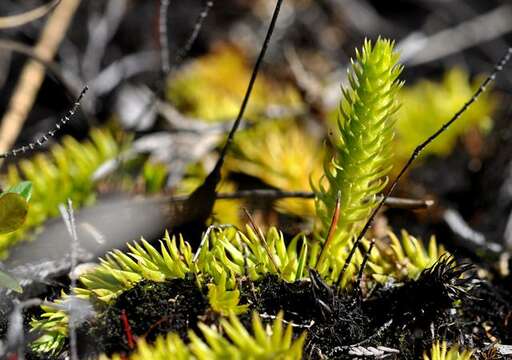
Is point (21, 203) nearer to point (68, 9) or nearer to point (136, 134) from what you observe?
point (136, 134)

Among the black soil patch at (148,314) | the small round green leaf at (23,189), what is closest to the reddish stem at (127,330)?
the black soil patch at (148,314)

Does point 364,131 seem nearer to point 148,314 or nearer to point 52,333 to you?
point 148,314

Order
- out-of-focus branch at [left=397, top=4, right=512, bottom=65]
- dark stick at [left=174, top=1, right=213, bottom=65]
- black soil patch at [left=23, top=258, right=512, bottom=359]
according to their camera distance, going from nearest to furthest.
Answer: black soil patch at [left=23, top=258, right=512, bottom=359]
dark stick at [left=174, top=1, right=213, bottom=65]
out-of-focus branch at [left=397, top=4, right=512, bottom=65]

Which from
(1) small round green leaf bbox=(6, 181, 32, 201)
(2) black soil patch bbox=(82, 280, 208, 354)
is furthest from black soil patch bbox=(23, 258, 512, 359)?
(1) small round green leaf bbox=(6, 181, 32, 201)

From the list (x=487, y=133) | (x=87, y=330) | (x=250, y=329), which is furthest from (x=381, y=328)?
(x=487, y=133)

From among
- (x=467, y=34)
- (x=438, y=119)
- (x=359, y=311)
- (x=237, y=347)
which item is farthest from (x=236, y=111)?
(x=467, y=34)

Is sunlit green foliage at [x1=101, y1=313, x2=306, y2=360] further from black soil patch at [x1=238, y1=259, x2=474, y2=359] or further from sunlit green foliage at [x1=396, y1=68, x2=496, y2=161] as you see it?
sunlit green foliage at [x1=396, y1=68, x2=496, y2=161]
